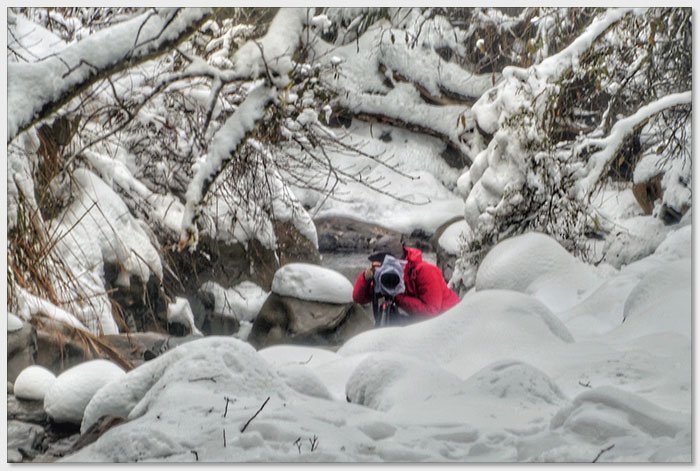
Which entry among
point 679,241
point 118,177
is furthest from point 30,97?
point 679,241

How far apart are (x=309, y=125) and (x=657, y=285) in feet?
4.54

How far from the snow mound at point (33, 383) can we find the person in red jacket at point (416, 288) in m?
1.05

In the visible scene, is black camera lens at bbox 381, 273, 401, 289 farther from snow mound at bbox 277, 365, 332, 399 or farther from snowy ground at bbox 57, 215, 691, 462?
snow mound at bbox 277, 365, 332, 399

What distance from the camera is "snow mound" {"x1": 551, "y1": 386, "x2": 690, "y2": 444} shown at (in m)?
2.35

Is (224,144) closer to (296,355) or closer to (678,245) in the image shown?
(296,355)

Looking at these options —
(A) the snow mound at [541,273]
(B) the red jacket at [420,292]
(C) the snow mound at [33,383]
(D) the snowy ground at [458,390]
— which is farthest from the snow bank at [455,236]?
(C) the snow mound at [33,383]

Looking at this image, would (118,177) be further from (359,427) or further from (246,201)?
(359,427)

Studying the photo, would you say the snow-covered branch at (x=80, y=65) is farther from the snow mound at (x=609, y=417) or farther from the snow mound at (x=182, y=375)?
the snow mound at (x=609, y=417)

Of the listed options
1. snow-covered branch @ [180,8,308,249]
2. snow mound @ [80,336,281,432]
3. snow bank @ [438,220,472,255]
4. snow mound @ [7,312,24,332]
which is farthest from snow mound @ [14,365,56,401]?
snow bank @ [438,220,472,255]

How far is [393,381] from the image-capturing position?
267 centimetres

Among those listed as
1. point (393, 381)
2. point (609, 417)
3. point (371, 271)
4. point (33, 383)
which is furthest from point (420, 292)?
point (33, 383)

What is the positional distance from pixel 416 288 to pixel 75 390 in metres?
1.19

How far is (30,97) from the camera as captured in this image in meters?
2.70

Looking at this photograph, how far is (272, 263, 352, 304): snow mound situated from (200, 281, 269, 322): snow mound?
10cm
